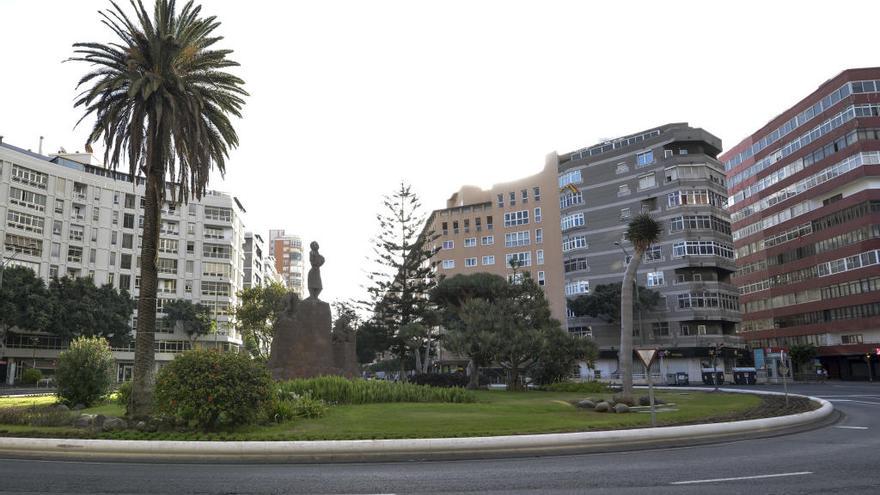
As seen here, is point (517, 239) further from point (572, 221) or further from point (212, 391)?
point (212, 391)

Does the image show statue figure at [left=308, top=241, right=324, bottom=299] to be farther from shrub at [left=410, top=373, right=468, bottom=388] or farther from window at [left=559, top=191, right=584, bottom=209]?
window at [left=559, top=191, right=584, bottom=209]

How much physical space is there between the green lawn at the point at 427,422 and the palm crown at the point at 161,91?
9.54 meters

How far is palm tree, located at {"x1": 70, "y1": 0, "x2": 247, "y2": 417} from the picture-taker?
22172 mm

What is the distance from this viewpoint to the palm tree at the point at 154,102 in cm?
2217

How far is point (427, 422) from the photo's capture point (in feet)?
61.2

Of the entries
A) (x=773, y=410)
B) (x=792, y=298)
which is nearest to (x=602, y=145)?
(x=792, y=298)

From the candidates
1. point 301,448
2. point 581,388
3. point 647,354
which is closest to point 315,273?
point 301,448

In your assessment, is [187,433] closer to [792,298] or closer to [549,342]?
[549,342]

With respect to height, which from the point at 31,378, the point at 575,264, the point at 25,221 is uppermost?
the point at 25,221

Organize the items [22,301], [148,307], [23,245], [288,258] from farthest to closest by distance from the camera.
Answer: [288,258] → [23,245] → [22,301] → [148,307]

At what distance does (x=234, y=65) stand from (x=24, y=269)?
174 ft

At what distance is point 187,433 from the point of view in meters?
16.4

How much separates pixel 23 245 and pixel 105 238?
422 inches

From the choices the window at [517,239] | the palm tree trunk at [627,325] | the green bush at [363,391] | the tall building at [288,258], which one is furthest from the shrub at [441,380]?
the tall building at [288,258]
